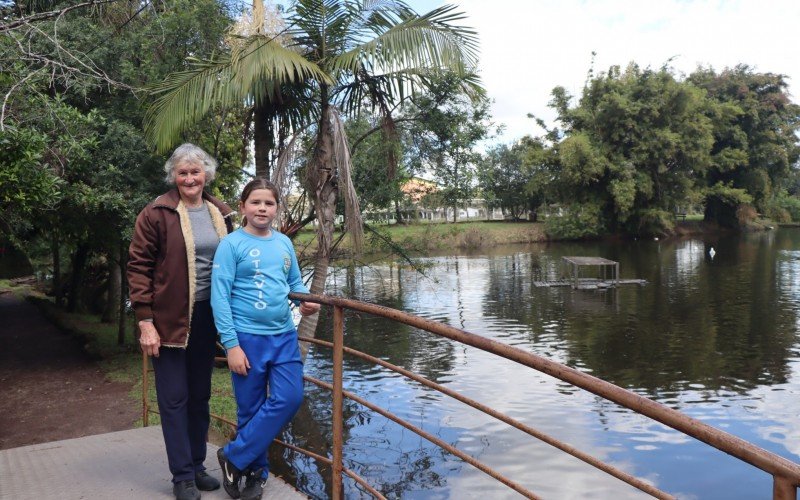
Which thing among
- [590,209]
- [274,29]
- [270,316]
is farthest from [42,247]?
[590,209]

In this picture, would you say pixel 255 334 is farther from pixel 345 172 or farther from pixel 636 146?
pixel 636 146

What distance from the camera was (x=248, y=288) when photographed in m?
2.86

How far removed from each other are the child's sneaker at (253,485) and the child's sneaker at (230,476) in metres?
0.04

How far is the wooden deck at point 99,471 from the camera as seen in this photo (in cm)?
308

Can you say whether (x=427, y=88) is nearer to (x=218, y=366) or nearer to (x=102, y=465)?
(x=218, y=366)

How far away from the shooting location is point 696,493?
24.0 feet

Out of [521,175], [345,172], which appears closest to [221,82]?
[345,172]

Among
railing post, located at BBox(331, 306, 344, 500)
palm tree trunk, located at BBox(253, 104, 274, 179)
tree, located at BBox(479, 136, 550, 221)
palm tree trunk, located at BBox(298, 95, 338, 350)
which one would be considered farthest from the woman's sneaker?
tree, located at BBox(479, 136, 550, 221)

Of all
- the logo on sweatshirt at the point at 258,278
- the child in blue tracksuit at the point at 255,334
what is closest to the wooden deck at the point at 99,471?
the child in blue tracksuit at the point at 255,334

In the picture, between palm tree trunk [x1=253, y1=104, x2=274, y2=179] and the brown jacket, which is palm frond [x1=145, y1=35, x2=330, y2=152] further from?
the brown jacket

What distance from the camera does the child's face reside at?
114 inches

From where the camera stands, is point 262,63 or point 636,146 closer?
point 262,63

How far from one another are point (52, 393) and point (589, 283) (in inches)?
712

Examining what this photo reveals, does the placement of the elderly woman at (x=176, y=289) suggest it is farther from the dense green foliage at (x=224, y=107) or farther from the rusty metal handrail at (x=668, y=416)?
the dense green foliage at (x=224, y=107)
